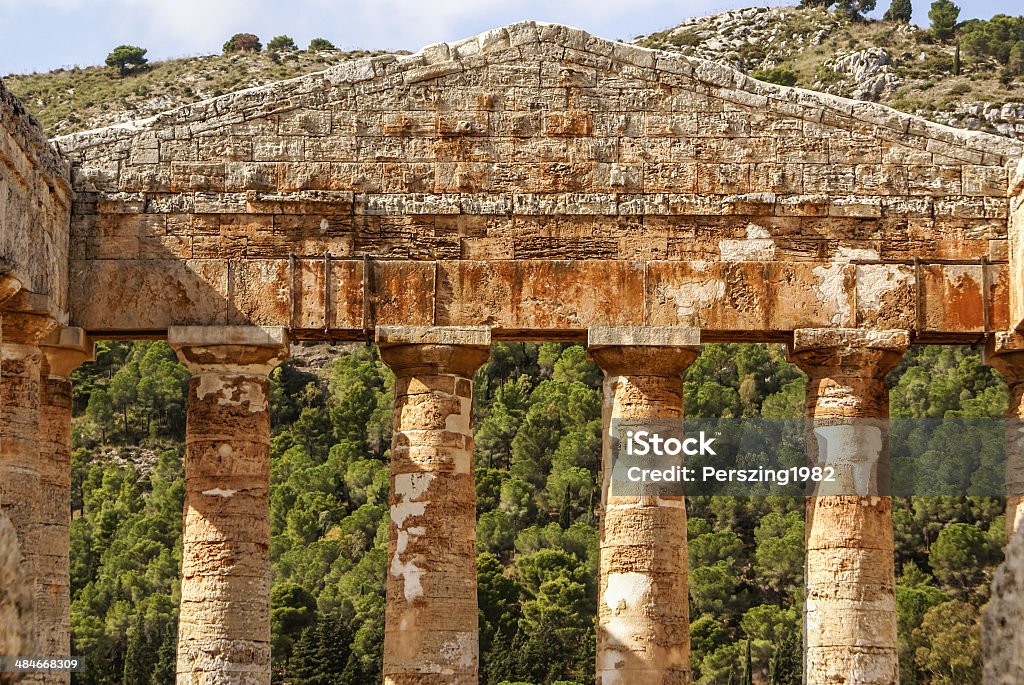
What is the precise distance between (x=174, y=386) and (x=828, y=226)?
215 ft

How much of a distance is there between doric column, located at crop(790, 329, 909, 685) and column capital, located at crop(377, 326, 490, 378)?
14.4 ft

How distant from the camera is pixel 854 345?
86.2ft

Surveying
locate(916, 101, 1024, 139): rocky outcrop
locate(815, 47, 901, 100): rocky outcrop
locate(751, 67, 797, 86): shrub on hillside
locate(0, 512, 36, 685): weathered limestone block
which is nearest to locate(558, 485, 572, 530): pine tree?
locate(916, 101, 1024, 139): rocky outcrop

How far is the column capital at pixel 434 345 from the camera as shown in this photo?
2619 centimetres

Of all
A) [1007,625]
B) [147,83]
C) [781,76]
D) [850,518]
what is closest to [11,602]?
[1007,625]

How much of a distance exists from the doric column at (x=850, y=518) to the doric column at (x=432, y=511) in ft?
15.2

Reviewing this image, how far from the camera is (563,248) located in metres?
26.5

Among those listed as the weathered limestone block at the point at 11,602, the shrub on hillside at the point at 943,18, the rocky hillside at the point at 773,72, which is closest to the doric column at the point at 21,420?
the weathered limestone block at the point at 11,602

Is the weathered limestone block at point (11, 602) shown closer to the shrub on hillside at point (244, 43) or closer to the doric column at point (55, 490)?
the doric column at point (55, 490)

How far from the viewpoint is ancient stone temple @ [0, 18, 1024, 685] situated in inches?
1022

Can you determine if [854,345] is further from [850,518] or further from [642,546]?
[642,546]

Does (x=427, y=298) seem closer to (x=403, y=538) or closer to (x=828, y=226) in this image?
(x=403, y=538)

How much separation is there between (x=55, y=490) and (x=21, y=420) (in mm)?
1849
